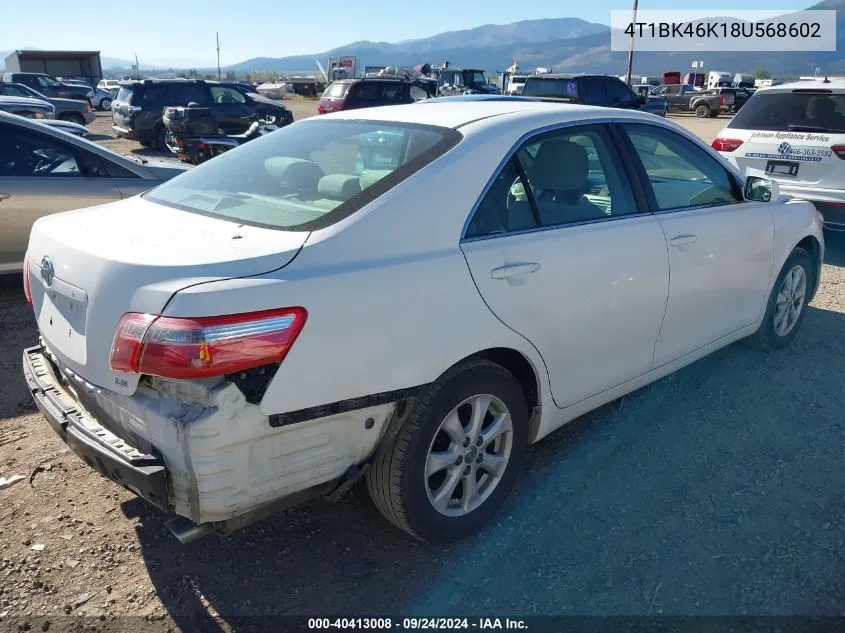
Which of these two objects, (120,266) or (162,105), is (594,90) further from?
(120,266)

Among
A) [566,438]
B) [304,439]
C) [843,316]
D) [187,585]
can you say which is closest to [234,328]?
[304,439]

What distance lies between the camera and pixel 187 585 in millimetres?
2615

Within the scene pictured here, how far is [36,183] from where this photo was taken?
574cm

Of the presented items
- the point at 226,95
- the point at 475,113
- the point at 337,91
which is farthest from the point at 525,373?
the point at 337,91

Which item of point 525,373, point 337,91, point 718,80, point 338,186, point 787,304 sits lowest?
point 787,304

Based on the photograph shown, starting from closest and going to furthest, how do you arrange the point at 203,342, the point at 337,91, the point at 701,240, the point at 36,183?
the point at 203,342, the point at 701,240, the point at 36,183, the point at 337,91

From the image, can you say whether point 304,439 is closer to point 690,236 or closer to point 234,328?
point 234,328

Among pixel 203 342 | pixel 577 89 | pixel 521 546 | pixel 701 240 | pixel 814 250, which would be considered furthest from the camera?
pixel 577 89

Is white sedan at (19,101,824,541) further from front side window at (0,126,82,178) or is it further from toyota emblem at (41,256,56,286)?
front side window at (0,126,82,178)

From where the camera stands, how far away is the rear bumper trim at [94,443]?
214 cm

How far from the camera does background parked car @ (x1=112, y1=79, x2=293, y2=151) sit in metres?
17.3

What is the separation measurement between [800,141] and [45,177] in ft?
23.5

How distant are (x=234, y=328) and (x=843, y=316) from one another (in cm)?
541

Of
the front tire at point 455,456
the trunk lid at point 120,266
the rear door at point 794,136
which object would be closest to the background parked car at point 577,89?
the rear door at point 794,136
